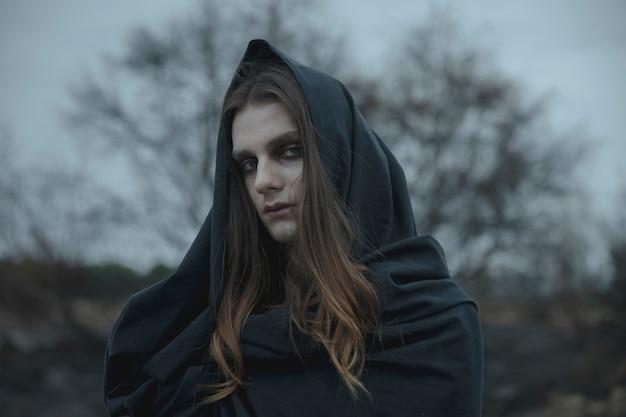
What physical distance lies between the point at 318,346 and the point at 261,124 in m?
0.78

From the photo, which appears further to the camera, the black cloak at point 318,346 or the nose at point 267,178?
the nose at point 267,178

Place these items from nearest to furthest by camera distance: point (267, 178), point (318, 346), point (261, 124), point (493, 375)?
point (318, 346), point (267, 178), point (261, 124), point (493, 375)

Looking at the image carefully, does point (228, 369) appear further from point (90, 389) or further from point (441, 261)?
point (90, 389)

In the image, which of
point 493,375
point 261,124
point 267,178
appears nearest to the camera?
point 267,178

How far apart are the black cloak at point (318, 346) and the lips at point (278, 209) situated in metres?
0.18

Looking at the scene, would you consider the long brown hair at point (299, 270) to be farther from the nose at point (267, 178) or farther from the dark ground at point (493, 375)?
the dark ground at point (493, 375)

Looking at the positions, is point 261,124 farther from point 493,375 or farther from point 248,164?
point 493,375

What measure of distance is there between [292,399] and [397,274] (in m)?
0.51

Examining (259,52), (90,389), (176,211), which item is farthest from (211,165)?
(259,52)

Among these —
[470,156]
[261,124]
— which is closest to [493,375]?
[470,156]

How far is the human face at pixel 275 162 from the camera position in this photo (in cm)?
252

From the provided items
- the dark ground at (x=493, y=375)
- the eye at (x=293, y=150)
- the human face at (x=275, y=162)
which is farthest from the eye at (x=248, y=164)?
the dark ground at (x=493, y=375)

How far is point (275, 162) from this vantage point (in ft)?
8.34

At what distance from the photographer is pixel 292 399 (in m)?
2.35
